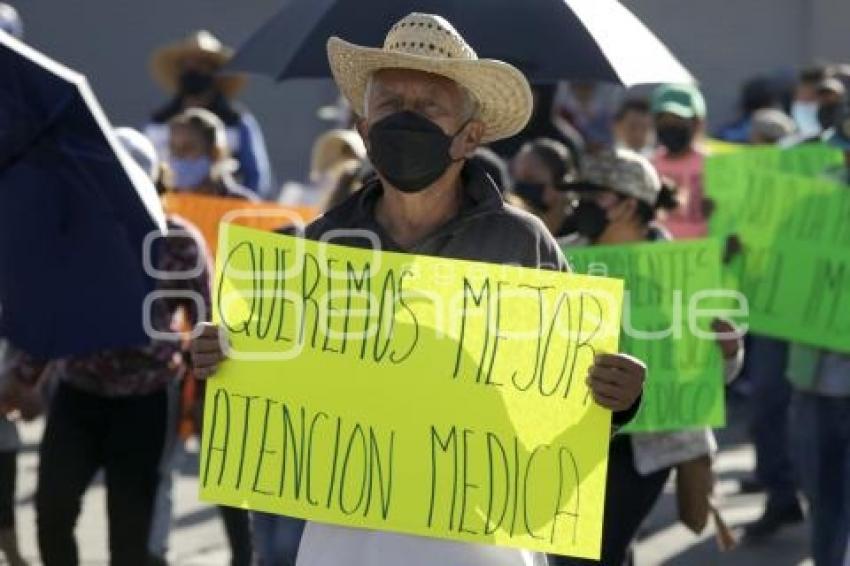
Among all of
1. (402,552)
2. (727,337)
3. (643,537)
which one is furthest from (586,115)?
(402,552)

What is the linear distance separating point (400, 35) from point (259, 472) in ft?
3.02

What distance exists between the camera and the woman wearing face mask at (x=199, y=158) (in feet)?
33.1

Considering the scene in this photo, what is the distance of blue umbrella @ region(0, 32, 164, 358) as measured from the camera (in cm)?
647

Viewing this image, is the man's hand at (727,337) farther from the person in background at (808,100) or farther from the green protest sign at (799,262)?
the person in background at (808,100)

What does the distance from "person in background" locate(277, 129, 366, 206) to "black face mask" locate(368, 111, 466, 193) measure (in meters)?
4.80

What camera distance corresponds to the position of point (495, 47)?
269 inches

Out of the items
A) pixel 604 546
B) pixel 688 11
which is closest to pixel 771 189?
pixel 604 546

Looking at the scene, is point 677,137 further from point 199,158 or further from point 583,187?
point 583,187

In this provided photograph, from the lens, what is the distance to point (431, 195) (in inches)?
182

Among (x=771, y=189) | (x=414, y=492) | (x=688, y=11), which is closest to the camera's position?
(x=414, y=492)

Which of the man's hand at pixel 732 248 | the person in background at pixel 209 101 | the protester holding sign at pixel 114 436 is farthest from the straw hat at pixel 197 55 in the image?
the protester holding sign at pixel 114 436

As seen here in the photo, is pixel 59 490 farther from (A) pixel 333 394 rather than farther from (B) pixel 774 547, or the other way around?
(B) pixel 774 547

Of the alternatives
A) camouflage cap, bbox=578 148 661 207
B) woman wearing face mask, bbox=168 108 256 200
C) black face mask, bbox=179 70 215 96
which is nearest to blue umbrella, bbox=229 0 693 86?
camouflage cap, bbox=578 148 661 207

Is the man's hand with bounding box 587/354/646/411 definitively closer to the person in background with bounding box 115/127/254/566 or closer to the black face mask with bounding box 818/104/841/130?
the person in background with bounding box 115/127/254/566
